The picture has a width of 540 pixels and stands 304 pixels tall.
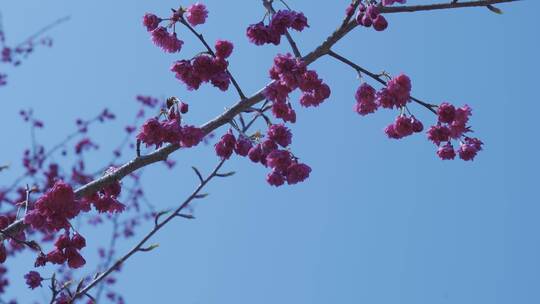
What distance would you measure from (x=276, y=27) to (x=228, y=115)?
2.52 ft

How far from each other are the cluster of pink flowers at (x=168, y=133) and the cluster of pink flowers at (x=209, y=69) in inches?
12.9

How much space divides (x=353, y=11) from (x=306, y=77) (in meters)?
0.57

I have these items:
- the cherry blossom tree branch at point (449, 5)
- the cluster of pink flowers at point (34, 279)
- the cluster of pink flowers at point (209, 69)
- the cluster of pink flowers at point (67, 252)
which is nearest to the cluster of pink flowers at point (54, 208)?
the cluster of pink flowers at point (67, 252)

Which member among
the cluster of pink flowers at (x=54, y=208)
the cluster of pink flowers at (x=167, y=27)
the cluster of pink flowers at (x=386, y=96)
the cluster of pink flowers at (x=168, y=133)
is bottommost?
the cluster of pink flowers at (x=54, y=208)

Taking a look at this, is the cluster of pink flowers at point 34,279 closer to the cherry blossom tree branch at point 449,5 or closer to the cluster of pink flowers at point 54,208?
the cluster of pink flowers at point 54,208

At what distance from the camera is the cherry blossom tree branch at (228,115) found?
3.61 m

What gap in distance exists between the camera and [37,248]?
368 centimetres

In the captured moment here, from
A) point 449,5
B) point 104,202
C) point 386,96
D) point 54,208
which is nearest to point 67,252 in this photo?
point 104,202

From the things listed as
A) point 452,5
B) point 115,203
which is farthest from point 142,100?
point 452,5

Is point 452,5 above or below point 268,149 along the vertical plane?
above

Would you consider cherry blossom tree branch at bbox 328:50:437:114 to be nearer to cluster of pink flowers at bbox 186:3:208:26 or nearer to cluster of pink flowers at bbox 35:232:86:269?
cluster of pink flowers at bbox 186:3:208:26

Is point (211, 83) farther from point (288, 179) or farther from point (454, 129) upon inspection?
point (454, 129)

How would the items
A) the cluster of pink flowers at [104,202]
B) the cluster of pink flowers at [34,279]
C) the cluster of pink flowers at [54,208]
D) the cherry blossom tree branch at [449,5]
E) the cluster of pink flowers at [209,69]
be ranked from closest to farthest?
1. the cluster of pink flowers at [54,208]
2. the cherry blossom tree branch at [449,5]
3. the cluster of pink flowers at [209,69]
4. the cluster of pink flowers at [104,202]
5. the cluster of pink flowers at [34,279]

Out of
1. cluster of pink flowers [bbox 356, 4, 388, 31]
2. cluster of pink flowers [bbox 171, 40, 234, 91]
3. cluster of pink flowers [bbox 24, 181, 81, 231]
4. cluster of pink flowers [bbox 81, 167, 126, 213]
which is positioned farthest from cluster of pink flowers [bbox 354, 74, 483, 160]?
cluster of pink flowers [bbox 24, 181, 81, 231]
